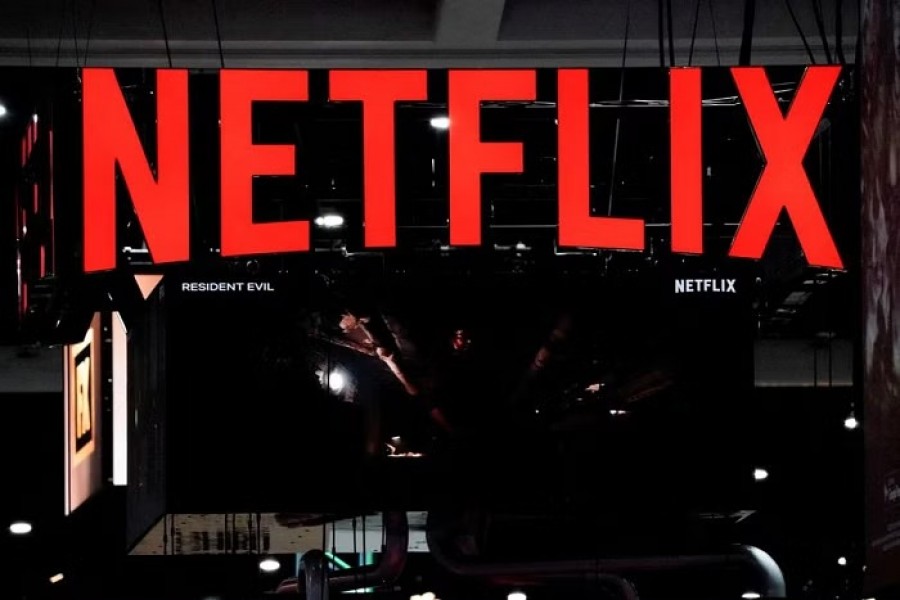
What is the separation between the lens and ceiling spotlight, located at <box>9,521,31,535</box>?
10.3 m

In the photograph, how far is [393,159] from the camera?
5992mm

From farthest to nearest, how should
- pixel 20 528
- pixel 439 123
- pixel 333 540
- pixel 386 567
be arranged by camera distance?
pixel 20 528
pixel 333 540
pixel 386 567
pixel 439 123

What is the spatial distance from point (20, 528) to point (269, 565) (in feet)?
6.26

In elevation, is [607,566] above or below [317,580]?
below

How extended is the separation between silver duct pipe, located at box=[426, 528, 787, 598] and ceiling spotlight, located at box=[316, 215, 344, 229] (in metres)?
2.09

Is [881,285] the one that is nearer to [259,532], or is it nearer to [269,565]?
[259,532]

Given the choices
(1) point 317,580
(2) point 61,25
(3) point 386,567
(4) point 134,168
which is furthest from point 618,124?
(3) point 386,567

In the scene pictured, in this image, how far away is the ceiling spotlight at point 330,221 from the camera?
8.02 meters

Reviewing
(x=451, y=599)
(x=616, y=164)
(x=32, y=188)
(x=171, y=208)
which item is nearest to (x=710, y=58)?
(x=616, y=164)

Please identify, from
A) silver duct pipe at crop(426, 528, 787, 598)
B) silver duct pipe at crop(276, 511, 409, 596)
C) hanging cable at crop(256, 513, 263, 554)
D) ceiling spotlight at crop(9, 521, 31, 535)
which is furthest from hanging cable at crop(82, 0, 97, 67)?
ceiling spotlight at crop(9, 521, 31, 535)

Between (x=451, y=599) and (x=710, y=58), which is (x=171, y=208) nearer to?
(x=710, y=58)

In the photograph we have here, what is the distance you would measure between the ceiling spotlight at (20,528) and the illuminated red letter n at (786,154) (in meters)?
6.58

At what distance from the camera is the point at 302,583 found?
8.33 m

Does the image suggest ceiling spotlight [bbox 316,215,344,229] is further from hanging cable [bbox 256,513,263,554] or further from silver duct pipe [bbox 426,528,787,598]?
silver duct pipe [bbox 426,528,787,598]
